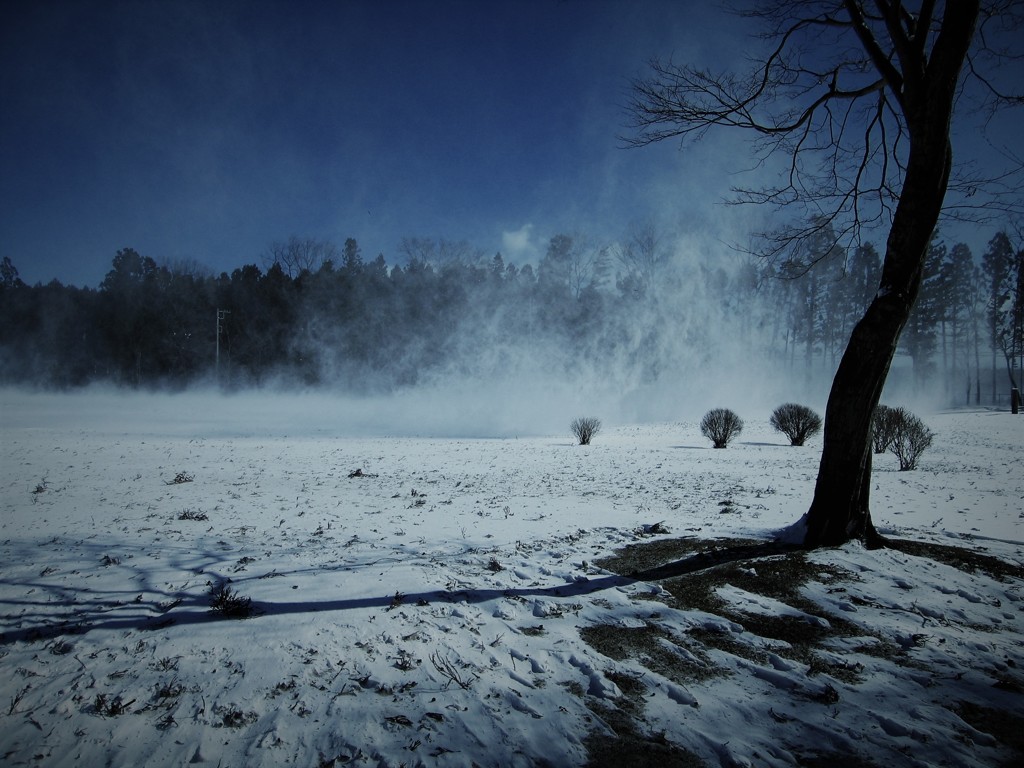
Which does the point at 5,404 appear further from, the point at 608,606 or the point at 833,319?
the point at 833,319

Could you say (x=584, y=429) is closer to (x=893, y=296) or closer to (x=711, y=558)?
(x=711, y=558)

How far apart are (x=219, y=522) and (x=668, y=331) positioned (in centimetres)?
3257

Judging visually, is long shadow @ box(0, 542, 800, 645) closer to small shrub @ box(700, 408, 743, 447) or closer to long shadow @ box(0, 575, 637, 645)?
long shadow @ box(0, 575, 637, 645)

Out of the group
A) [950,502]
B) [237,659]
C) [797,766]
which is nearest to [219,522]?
[237,659]

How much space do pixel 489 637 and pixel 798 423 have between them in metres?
16.0

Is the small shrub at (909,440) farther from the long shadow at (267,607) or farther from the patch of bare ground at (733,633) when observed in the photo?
the long shadow at (267,607)

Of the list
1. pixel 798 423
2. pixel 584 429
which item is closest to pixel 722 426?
pixel 798 423

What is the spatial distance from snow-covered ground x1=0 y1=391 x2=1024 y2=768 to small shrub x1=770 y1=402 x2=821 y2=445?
8.49 m

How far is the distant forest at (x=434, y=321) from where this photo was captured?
113 feet

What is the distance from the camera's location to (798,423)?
15.7m

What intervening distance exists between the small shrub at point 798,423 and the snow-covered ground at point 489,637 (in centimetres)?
849

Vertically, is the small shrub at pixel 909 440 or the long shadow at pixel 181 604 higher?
the small shrub at pixel 909 440

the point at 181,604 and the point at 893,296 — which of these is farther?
the point at 893,296

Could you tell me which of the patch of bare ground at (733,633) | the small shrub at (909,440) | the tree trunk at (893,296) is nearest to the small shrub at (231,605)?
the patch of bare ground at (733,633)
